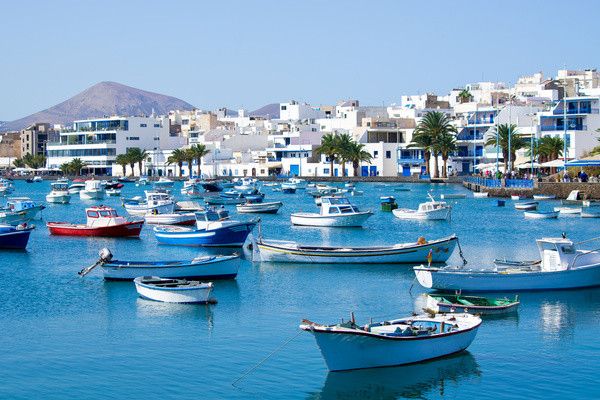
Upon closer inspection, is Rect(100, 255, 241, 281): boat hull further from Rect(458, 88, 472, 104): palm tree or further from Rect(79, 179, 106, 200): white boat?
Rect(458, 88, 472, 104): palm tree

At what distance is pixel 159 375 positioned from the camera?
990 inches

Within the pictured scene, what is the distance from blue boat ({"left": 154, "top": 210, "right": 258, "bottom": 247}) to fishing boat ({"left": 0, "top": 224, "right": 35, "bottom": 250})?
284 inches

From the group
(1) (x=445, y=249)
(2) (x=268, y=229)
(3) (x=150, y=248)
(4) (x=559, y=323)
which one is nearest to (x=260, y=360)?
(4) (x=559, y=323)

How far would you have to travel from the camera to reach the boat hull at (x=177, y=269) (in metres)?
37.5

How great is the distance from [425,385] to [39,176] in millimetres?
167660

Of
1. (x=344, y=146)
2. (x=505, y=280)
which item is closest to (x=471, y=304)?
(x=505, y=280)

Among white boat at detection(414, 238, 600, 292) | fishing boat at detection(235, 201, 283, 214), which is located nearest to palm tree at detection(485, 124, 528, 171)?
fishing boat at detection(235, 201, 283, 214)

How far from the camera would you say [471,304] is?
31.4 meters

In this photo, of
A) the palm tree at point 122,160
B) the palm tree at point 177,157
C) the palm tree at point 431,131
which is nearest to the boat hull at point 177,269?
→ the palm tree at point 431,131

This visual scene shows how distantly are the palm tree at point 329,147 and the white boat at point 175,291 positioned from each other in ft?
366

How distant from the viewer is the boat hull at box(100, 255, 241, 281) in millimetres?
37531

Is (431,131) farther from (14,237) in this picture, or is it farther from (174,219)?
(14,237)

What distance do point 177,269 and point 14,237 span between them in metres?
17.5

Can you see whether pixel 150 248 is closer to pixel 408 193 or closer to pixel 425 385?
pixel 425 385
